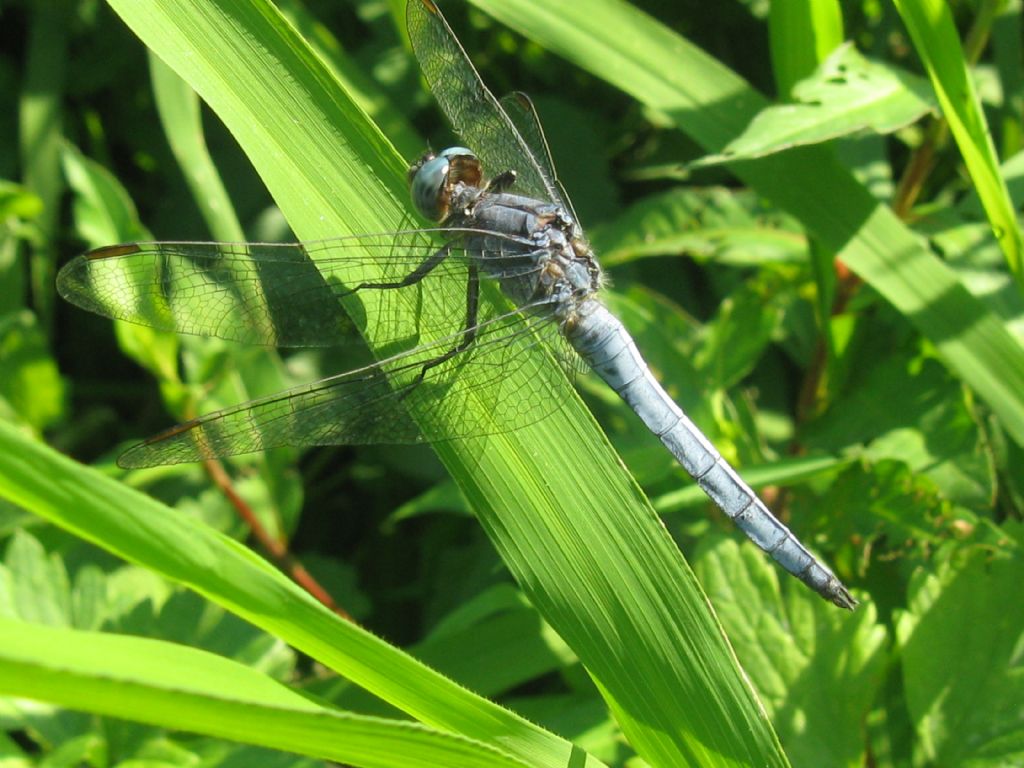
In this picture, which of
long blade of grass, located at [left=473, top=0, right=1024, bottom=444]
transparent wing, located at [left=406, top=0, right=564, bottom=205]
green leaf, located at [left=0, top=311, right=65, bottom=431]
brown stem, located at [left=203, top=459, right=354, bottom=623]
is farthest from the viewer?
green leaf, located at [left=0, top=311, right=65, bottom=431]

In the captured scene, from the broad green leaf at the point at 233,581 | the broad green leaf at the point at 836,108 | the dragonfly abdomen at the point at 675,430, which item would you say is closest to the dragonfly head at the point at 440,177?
the dragonfly abdomen at the point at 675,430

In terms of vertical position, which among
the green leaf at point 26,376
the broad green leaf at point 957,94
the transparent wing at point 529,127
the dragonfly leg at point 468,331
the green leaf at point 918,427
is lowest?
the green leaf at point 918,427

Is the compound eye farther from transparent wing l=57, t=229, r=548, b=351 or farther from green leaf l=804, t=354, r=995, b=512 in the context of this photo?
green leaf l=804, t=354, r=995, b=512

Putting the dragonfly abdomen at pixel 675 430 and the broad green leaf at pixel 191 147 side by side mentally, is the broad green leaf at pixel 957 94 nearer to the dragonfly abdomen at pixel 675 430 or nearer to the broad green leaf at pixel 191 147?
Result: the dragonfly abdomen at pixel 675 430

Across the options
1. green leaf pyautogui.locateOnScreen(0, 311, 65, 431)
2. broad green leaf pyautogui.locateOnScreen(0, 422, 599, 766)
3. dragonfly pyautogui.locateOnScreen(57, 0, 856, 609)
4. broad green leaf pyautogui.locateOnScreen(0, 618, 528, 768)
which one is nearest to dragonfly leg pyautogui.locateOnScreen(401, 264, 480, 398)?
dragonfly pyautogui.locateOnScreen(57, 0, 856, 609)

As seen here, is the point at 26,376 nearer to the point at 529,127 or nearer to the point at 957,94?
the point at 529,127
